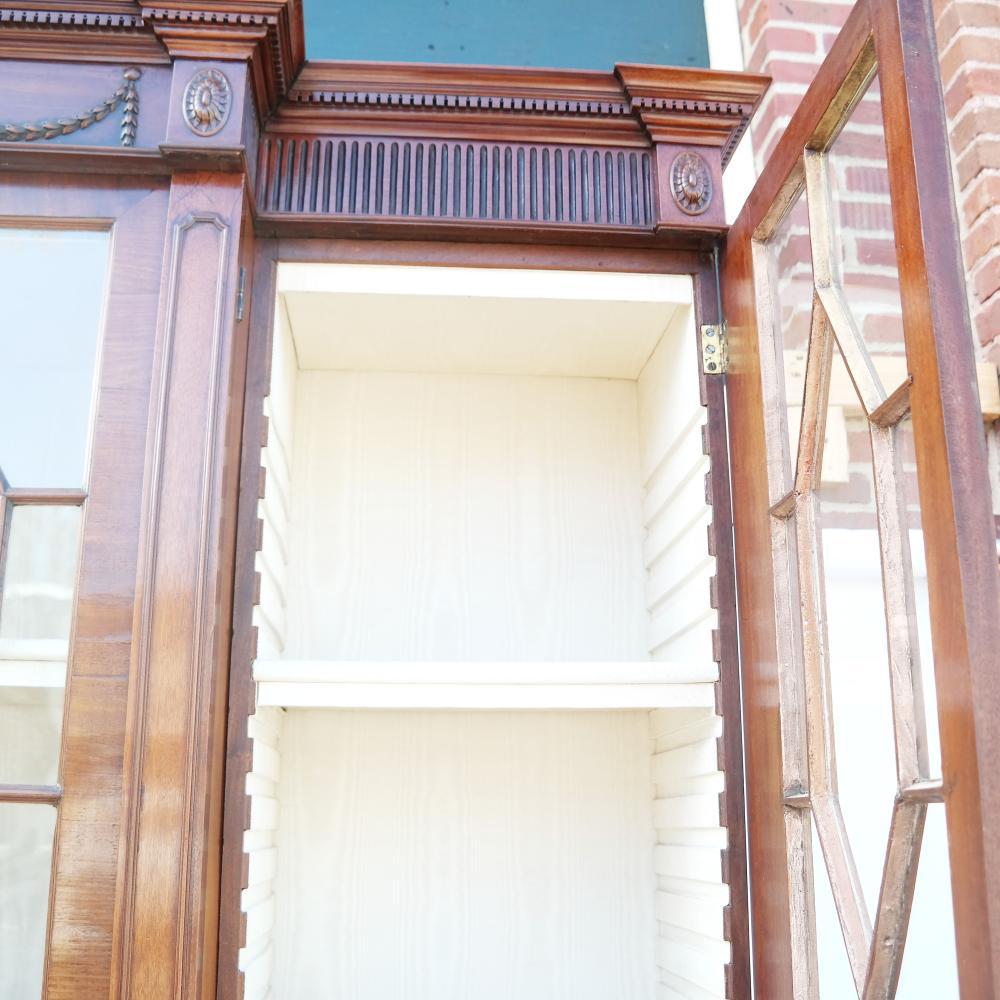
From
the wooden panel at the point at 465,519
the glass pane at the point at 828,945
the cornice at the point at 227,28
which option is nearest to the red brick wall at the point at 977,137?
the wooden panel at the point at 465,519

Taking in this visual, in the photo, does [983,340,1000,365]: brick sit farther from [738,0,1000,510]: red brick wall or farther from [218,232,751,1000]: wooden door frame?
[218,232,751,1000]: wooden door frame

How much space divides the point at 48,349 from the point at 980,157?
129cm

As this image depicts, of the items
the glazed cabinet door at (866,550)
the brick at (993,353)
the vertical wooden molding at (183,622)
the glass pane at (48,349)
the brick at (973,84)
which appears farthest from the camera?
the brick at (973,84)

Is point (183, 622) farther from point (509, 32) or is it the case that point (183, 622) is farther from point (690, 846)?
point (509, 32)

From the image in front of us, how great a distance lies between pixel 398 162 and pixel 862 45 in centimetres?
57

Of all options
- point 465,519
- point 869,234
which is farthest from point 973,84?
point 465,519

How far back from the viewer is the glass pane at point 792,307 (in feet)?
3.61

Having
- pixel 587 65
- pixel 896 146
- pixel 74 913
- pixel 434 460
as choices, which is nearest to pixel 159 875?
pixel 74 913

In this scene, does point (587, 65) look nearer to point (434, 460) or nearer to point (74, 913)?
point (434, 460)

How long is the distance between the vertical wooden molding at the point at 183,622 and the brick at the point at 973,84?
1.11 m

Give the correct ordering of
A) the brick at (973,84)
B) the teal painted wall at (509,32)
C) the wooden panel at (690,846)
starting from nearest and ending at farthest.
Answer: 1. the wooden panel at (690,846)
2. the brick at (973,84)
3. the teal painted wall at (509,32)

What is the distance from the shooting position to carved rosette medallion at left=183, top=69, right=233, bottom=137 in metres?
1.17

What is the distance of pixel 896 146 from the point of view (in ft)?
2.91

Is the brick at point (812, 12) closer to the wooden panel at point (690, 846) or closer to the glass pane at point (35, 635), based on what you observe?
the wooden panel at point (690, 846)
